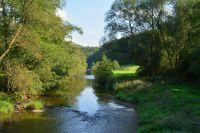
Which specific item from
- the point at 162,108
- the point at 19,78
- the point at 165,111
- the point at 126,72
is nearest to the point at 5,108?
the point at 19,78

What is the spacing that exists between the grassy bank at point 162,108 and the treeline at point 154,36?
749cm

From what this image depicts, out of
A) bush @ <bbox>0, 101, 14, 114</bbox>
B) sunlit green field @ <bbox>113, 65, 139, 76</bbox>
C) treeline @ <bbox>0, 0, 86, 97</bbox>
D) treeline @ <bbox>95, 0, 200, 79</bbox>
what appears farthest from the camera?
sunlit green field @ <bbox>113, 65, 139, 76</bbox>

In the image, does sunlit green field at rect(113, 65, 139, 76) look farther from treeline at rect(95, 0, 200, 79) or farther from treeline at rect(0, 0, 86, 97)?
treeline at rect(0, 0, 86, 97)

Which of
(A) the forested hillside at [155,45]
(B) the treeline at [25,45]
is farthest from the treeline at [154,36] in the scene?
(B) the treeline at [25,45]

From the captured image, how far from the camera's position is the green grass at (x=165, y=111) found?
22047 millimetres

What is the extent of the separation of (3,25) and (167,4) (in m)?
26.3

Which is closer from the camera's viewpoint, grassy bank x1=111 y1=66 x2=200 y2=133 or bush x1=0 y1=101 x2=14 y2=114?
grassy bank x1=111 y1=66 x2=200 y2=133

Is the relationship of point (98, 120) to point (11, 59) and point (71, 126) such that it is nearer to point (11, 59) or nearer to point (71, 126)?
point (71, 126)

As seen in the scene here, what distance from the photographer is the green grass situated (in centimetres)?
2205

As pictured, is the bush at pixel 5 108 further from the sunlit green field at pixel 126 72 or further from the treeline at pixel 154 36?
the sunlit green field at pixel 126 72

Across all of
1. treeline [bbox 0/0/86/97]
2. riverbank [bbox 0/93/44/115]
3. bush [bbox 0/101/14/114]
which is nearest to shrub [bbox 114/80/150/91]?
treeline [bbox 0/0/86/97]

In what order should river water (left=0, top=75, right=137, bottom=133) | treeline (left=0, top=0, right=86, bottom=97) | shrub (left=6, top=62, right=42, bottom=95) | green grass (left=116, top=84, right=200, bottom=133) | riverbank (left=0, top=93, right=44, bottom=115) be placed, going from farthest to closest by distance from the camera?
shrub (left=6, top=62, right=42, bottom=95)
treeline (left=0, top=0, right=86, bottom=97)
riverbank (left=0, top=93, right=44, bottom=115)
river water (left=0, top=75, right=137, bottom=133)
green grass (left=116, top=84, right=200, bottom=133)

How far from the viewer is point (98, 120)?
2994cm

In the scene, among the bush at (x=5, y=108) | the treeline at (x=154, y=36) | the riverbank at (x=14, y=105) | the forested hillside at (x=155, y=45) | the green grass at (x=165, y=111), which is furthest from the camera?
the treeline at (x=154, y=36)
